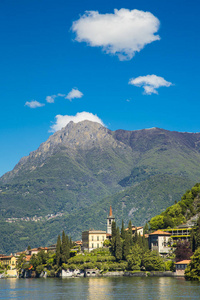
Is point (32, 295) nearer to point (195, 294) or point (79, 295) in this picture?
point (79, 295)

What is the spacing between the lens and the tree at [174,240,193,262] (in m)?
142

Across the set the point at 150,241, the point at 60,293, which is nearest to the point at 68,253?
the point at 150,241

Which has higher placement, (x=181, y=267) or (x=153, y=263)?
(x=153, y=263)

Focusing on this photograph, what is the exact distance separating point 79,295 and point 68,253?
63.6 metres

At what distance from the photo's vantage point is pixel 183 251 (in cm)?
14362

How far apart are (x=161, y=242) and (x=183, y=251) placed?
17738 mm

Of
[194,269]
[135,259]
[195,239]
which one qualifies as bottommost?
[194,269]

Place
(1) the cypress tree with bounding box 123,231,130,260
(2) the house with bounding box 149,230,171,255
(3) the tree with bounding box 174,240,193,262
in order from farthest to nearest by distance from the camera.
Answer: (2) the house with bounding box 149,230,171,255 < (1) the cypress tree with bounding box 123,231,130,260 < (3) the tree with bounding box 174,240,193,262

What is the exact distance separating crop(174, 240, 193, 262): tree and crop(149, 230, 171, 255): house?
36.9 ft

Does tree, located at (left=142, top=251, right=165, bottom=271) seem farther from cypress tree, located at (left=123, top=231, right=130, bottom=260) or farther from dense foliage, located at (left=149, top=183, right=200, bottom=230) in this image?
dense foliage, located at (left=149, top=183, right=200, bottom=230)

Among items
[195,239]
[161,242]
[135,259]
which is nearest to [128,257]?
[135,259]

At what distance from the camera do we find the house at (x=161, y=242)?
15988 centimetres

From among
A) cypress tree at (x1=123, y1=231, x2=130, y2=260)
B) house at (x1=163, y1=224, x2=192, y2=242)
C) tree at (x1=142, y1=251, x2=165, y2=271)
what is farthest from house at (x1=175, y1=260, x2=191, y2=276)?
cypress tree at (x1=123, y1=231, x2=130, y2=260)

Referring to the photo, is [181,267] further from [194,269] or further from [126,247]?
[126,247]
